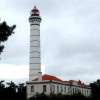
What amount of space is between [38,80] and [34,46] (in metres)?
10.3

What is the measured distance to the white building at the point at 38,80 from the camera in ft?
141

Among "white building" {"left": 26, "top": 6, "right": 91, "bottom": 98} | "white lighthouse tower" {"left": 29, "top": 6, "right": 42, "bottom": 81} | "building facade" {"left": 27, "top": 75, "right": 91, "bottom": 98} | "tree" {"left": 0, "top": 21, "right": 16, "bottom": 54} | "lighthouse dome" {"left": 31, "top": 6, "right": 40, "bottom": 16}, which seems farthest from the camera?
"lighthouse dome" {"left": 31, "top": 6, "right": 40, "bottom": 16}

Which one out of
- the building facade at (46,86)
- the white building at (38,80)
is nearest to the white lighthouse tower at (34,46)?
the white building at (38,80)

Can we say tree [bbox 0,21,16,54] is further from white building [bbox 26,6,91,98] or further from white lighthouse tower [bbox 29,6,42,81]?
white lighthouse tower [bbox 29,6,42,81]

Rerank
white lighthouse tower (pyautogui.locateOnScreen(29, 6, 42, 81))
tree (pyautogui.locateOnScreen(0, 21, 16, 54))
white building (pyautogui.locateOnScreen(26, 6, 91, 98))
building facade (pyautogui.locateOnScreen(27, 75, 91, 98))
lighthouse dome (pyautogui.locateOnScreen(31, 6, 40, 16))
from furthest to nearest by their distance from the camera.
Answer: lighthouse dome (pyautogui.locateOnScreen(31, 6, 40, 16)), white lighthouse tower (pyautogui.locateOnScreen(29, 6, 42, 81)), white building (pyautogui.locateOnScreen(26, 6, 91, 98)), building facade (pyautogui.locateOnScreen(27, 75, 91, 98)), tree (pyautogui.locateOnScreen(0, 21, 16, 54))

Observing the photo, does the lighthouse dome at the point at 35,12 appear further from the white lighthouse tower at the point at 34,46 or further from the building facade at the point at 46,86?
the building facade at the point at 46,86

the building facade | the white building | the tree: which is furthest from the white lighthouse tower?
the tree

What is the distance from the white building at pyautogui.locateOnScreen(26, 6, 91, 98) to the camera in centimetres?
4306

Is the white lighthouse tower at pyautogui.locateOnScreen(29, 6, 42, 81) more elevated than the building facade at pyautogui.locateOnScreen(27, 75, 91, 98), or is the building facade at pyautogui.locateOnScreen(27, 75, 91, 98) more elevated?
the white lighthouse tower at pyautogui.locateOnScreen(29, 6, 42, 81)

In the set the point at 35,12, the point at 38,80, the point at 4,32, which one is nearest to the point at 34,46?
the point at 35,12

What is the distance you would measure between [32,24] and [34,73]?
9.77 m

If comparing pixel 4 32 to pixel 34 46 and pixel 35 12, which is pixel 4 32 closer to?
pixel 34 46

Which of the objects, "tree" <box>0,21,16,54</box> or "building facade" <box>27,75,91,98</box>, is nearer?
"tree" <box>0,21,16,54</box>

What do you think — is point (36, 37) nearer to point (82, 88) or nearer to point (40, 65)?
point (40, 65)
